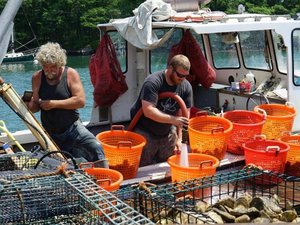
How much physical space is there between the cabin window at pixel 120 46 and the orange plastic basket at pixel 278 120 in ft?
7.70

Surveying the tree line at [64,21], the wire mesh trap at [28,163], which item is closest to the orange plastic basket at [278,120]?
the wire mesh trap at [28,163]

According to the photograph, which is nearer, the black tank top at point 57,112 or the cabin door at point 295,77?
the black tank top at point 57,112

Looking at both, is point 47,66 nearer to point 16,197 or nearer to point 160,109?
point 160,109

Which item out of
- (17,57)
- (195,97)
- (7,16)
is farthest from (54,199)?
(17,57)

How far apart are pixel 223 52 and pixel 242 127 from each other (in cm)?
276

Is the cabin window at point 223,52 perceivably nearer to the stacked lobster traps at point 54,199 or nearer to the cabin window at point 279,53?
the cabin window at point 279,53

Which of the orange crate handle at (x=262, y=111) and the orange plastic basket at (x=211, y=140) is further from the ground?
the orange crate handle at (x=262, y=111)

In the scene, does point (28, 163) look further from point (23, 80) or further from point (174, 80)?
point (23, 80)

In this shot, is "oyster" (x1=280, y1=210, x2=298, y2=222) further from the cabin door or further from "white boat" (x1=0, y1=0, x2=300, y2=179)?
the cabin door

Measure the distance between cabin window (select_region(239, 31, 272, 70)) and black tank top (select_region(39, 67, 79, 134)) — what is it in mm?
3833

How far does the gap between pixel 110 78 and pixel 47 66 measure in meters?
2.72

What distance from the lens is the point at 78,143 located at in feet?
19.1

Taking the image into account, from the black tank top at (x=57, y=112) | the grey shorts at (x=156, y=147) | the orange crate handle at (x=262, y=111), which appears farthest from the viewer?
the orange crate handle at (x=262, y=111)

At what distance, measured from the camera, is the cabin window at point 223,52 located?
9.03 m
